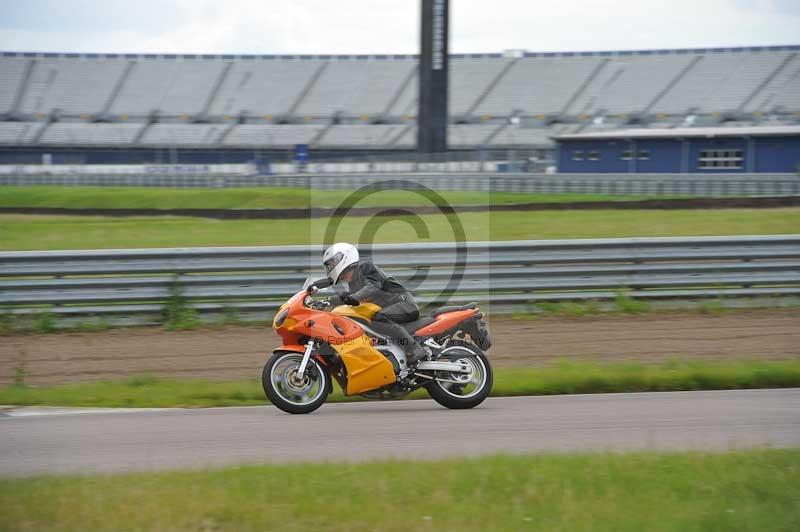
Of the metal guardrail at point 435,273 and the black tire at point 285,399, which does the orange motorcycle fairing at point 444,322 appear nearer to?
the black tire at point 285,399

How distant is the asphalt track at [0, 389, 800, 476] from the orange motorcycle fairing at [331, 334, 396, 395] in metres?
0.28

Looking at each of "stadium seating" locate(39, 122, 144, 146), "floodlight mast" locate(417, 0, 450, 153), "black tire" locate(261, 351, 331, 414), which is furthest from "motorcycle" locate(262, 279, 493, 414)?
"stadium seating" locate(39, 122, 144, 146)

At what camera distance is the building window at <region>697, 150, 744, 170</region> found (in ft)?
155

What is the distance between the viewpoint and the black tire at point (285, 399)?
826cm

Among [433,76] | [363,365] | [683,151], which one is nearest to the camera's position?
[363,365]

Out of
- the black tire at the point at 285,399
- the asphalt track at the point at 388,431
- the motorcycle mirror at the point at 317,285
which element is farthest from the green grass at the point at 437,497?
the motorcycle mirror at the point at 317,285

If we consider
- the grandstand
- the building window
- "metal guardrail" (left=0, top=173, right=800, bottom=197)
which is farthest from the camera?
the grandstand

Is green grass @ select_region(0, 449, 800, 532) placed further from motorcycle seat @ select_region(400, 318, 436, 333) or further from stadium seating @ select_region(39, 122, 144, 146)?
stadium seating @ select_region(39, 122, 144, 146)

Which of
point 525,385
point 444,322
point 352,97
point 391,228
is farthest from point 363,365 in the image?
point 352,97

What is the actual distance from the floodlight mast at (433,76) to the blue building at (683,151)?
44.5 feet

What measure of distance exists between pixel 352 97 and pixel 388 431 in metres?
64.4

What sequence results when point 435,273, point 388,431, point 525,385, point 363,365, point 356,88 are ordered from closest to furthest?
point 388,431, point 363,365, point 525,385, point 435,273, point 356,88

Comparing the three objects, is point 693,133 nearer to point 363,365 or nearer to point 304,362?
point 363,365

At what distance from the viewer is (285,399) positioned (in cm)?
834
